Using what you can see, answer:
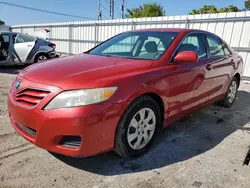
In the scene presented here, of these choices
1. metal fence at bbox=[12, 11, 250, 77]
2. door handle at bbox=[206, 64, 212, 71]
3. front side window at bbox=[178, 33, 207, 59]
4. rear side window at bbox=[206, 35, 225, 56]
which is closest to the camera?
front side window at bbox=[178, 33, 207, 59]

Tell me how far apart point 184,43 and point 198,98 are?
2.82ft

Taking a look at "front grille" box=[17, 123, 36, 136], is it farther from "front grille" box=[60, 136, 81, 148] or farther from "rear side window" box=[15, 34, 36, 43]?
"rear side window" box=[15, 34, 36, 43]

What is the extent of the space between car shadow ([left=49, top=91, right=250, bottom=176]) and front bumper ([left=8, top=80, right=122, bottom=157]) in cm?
36

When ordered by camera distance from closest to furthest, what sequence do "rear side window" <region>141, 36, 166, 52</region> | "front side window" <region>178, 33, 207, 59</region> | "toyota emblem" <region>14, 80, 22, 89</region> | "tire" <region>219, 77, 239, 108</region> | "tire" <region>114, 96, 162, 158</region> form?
1. "tire" <region>114, 96, 162, 158</region>
2. "toyota emblem" <region>14, 80, 22, 89</region>
3. "rear side window" <region>141, 36, 166, 52</region>
4. "front side window" <region>178, 33, 207, 59</region>
5. "tire" <region>219, 77, 239, 108</region>

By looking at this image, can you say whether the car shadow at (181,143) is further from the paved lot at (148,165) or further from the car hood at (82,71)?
the car hood at (82,71)

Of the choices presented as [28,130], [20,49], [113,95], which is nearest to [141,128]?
[113,95]

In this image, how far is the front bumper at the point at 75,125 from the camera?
6.18 feet

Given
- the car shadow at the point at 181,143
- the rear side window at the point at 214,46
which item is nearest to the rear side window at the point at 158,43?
the rear side window at the point at 214,46

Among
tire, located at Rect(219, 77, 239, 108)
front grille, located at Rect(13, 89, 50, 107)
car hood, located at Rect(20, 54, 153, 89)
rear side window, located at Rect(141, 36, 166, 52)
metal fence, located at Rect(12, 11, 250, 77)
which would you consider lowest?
tire, located at Rect(219, 77, 239, 108)

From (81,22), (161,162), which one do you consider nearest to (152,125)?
(161,162)

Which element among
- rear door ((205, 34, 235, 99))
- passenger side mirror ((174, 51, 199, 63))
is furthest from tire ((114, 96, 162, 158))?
rear door ((205, 34, 235, 99))

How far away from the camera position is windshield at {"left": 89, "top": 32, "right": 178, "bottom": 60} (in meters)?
2.88

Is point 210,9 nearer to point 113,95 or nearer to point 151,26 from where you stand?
point 151,26

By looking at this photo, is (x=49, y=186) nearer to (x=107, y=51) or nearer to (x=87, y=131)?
(x=87, y=131)
